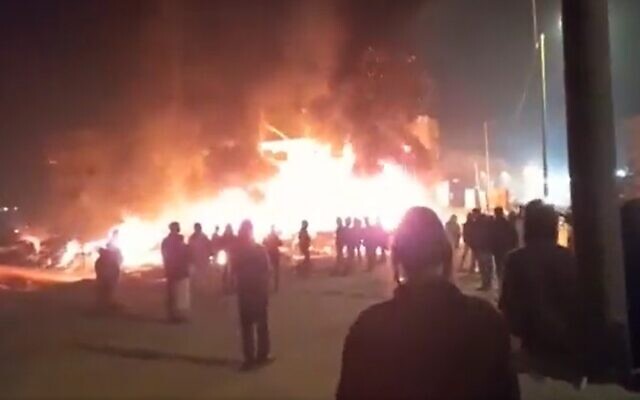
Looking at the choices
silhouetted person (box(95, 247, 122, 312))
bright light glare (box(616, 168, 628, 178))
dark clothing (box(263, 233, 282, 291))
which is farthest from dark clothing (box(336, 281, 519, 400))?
dark clothing (box(263, 233, 282, 291))

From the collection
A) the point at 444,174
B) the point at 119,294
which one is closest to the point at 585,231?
the point at 119,294

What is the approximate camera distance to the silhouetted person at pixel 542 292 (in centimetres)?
512

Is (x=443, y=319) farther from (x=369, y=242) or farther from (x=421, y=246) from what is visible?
(x=369, y=242)

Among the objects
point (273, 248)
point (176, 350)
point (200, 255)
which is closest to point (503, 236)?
point (273, 248)

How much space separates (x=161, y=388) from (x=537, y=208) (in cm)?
565

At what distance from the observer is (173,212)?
145 feet

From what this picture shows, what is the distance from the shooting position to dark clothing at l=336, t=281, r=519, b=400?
282 centimetres

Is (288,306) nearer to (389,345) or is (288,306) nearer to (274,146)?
(389,345)

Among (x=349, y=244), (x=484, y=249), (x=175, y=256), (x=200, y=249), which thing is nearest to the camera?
(x=175, y=256)

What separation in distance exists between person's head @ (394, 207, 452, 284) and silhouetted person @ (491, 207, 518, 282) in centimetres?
1272

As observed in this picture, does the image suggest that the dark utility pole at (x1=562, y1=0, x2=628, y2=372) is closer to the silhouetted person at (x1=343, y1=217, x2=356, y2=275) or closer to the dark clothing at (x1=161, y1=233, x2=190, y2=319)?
the dark clothing at (x1=161, y1=233, x2=190, y2=319)

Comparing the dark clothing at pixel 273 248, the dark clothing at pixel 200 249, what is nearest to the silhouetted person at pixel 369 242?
the dark clothing at pixel 273 248

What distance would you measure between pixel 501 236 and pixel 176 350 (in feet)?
20.6

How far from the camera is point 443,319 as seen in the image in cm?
282
